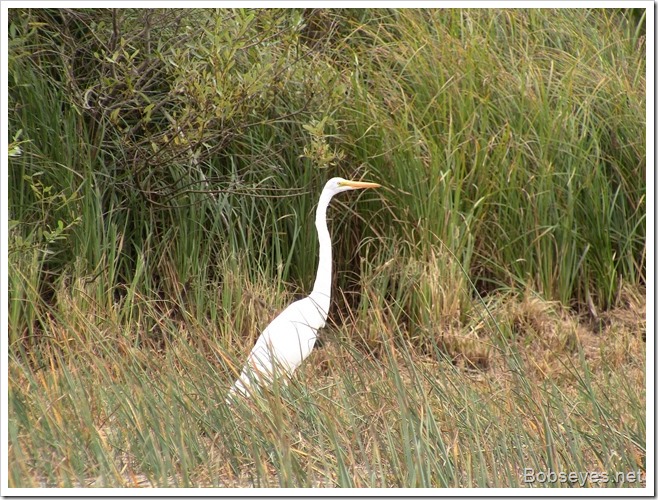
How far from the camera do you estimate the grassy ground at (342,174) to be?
4711 mm

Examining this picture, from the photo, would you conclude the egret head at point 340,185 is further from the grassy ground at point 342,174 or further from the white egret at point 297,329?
the white egret at point 297,329

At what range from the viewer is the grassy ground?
4.71 metres

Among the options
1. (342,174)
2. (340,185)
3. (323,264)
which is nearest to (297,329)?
(323,264)

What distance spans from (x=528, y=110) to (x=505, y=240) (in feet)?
2.78

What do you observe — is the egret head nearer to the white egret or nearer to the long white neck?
the long white neck

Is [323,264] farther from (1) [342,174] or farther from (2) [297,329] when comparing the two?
(1) [342,174]

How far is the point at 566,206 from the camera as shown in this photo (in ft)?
19.1

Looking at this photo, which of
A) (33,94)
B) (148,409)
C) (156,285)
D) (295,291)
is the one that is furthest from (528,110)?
(148,409)

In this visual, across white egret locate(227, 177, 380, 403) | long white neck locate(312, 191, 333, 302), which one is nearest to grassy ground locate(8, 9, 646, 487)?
white egret locate(227, 177, 380, 403)

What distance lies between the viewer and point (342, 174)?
5781 mm

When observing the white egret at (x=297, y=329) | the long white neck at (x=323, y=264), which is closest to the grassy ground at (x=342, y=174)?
the white egret at (x=297, y=329)

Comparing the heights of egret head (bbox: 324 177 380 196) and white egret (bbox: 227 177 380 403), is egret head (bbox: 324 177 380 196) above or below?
above

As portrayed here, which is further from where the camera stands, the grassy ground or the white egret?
the grassy ground

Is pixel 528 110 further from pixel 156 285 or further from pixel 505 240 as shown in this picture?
pixel 156 285
